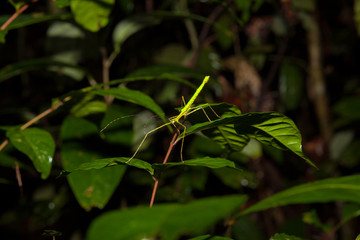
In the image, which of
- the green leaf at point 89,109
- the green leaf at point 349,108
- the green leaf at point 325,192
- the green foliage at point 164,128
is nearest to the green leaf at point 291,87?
the green foliage at point 164,128

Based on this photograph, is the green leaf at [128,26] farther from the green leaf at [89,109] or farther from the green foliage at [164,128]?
the green leaf at [89,109]

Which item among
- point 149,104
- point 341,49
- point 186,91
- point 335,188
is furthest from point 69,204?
point 341,49

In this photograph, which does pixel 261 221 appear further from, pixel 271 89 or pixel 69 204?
pixel 69 204

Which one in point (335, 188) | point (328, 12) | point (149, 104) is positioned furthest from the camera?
point (328, 12)

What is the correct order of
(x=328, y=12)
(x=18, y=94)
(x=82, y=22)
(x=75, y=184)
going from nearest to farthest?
(x=75, y=184), (x=82, y=22), (x=18, y=94), (x=328, y=12)

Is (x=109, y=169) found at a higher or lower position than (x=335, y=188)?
lower

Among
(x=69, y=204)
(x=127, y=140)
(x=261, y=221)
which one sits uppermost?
(x=127, y=140)

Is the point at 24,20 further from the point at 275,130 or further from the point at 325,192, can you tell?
the point at 325,192
